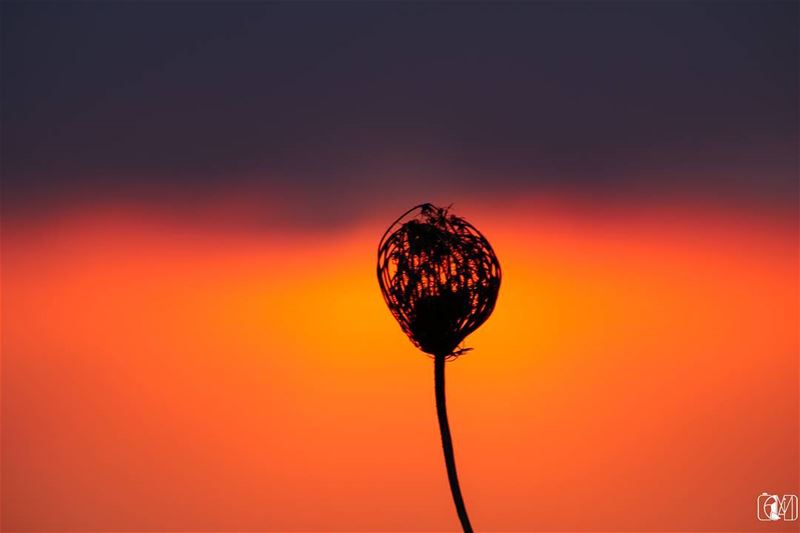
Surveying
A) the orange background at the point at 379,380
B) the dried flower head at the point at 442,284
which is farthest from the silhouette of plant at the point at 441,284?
the orange background at the point at 379,380

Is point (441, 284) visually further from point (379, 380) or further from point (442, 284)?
point (379, 380)

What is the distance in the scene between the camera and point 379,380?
1.94 metres

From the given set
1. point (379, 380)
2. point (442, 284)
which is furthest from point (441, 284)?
point (379, 380)

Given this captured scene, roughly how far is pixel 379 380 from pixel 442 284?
1.97 feet

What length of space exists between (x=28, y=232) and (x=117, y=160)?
0.30 m

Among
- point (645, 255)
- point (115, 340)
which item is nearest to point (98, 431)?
point (115, 340)

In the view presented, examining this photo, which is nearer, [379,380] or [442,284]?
[442,284]

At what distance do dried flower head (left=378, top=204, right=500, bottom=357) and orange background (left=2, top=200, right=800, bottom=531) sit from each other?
0.49m

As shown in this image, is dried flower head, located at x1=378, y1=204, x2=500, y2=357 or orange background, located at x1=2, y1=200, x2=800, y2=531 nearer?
dried flower head, located at x1=378, y1=204, x2=500, y2=357

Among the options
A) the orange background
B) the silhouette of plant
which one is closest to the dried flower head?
the silhouette of plant

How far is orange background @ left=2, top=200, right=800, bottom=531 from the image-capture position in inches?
73.4

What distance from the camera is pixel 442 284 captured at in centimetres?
141

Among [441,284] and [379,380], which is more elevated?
[441,284]

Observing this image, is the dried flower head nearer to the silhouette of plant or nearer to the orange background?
the silhouette of plant
